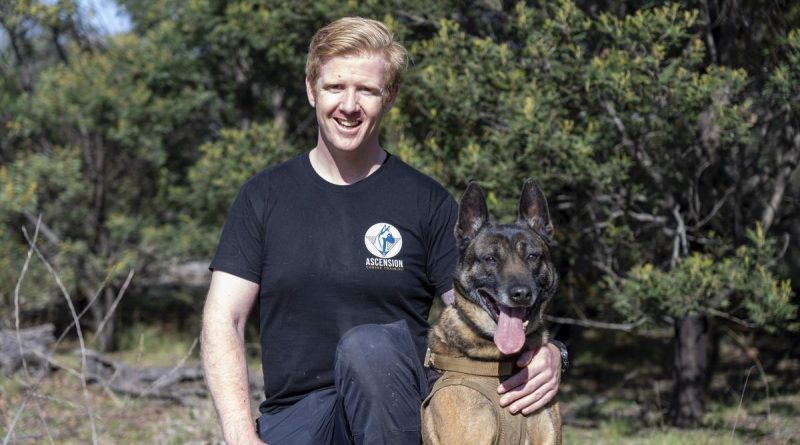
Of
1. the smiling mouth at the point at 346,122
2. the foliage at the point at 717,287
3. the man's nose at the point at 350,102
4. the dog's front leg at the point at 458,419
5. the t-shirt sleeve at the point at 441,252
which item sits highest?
the man's nose at the point at 350,102

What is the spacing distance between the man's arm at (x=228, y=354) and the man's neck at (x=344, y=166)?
528mm

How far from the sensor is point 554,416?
9.96 ft

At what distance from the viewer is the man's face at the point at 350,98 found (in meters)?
3.24

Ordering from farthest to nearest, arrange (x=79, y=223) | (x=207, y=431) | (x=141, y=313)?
(x=141, y=313), (x=79, y=223), (x=207, y=431)

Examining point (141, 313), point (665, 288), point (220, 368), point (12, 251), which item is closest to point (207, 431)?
point (220, 368)

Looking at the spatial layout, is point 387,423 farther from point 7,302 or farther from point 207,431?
point 7,302

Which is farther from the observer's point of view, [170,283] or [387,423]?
[170,283]

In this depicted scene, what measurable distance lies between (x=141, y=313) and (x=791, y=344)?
31.3 feet

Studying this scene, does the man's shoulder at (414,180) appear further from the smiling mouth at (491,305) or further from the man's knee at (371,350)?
the man's knee at (371,350)

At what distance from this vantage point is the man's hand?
2.94 meters

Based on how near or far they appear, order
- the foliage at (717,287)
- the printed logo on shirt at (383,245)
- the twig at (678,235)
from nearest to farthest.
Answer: the printed logo on shirt at (383,245), the foliage at (717,287), the twig at (678,235)


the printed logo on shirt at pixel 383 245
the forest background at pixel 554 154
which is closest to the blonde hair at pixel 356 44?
the printed logo on shirt at pixel 383 245

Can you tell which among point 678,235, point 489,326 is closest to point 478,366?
point 489,326

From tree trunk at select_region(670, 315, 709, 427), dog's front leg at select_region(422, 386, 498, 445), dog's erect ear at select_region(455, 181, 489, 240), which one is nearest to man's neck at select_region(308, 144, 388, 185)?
dog's erect ear at select_region(455, 181, 489, 240)
